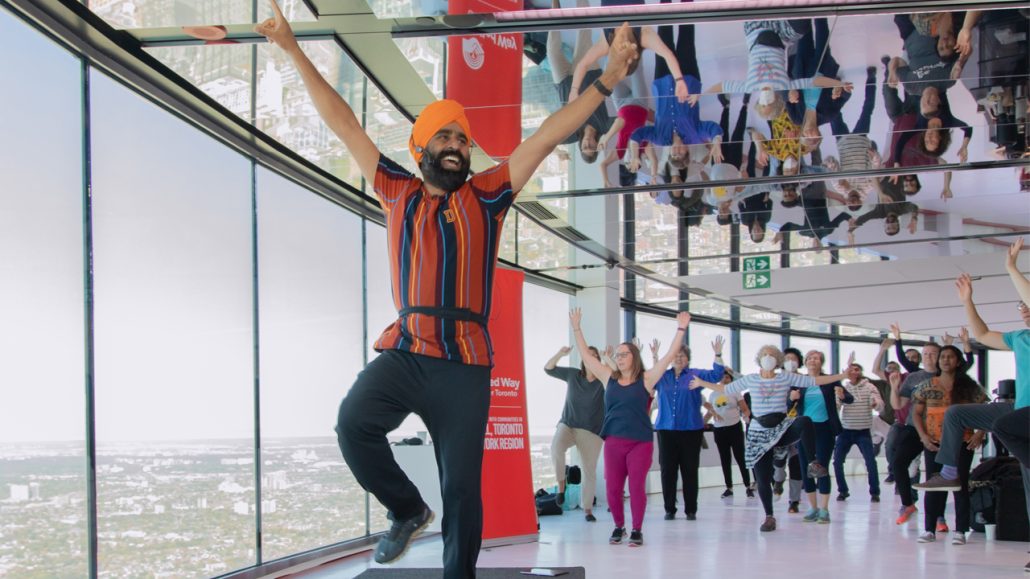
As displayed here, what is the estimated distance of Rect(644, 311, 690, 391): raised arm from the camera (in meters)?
7.22

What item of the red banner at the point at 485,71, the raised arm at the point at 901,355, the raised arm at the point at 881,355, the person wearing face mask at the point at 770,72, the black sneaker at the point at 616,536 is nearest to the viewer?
the red banner at the point at 485,71

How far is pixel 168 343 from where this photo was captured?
998 cm

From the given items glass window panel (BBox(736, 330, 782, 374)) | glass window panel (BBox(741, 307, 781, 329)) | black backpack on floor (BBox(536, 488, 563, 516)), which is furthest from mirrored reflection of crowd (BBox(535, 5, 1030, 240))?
glass window panel (BBox(736, 330, 782, 374))

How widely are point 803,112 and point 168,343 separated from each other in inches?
255

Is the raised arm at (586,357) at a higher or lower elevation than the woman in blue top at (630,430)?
higher

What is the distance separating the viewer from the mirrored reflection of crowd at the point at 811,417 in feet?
21.0

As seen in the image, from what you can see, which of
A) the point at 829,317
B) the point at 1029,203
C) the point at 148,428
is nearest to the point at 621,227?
the point at 1029,203

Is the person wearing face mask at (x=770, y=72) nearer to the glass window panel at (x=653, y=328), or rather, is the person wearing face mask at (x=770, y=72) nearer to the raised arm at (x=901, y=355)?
the raised arm at (x=901, y=355)

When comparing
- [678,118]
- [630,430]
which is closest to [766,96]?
[678,118]

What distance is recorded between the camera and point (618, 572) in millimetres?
6484

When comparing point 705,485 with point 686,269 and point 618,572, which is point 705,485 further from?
point 618,572

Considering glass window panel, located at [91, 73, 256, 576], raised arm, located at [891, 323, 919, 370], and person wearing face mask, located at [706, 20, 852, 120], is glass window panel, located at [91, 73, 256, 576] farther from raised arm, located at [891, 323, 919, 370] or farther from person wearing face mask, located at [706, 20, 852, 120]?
raised arm, located at [891, 323, 919, 370]

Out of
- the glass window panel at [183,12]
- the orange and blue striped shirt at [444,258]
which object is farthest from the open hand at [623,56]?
the glass window panel at [183,12]

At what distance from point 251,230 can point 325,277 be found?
4580 millimetres
